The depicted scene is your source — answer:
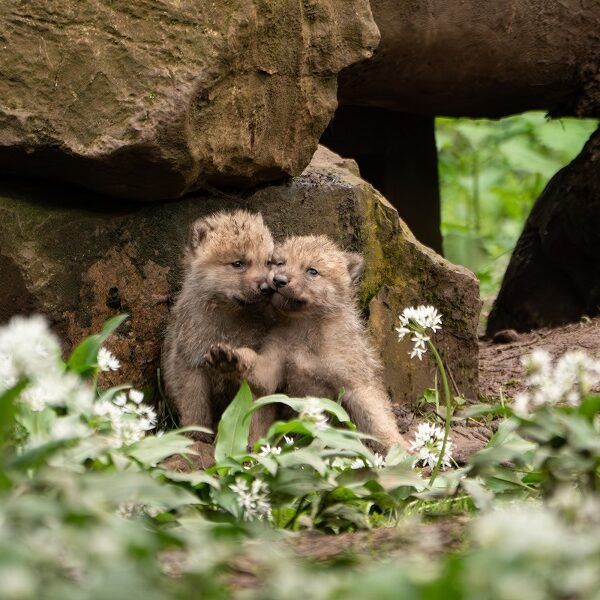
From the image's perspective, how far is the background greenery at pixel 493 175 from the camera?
10.1 meters

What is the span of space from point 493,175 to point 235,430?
A: 8.43m

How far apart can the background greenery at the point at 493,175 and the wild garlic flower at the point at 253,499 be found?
620cm

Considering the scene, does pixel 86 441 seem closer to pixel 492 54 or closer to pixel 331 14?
pixel 331 14

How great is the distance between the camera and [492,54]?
740 cm

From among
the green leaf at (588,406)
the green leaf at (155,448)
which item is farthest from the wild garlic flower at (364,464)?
the green leaf at (588,406)

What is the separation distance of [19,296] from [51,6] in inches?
52.6

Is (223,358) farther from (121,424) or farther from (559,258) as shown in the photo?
(559,258)

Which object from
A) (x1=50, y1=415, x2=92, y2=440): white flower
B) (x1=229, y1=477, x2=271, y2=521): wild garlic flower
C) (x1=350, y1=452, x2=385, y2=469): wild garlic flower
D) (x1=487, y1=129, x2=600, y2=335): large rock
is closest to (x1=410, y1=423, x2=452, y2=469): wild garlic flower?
(x1=350, y1=452, x2=385, y2=469): wild garlic flower

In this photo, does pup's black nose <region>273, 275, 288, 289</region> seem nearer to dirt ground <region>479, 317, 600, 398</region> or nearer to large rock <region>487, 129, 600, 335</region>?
dirt ground <region>479, 317, 600, 398</region>

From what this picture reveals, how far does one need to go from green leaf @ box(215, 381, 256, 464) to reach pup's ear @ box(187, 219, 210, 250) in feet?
4.02

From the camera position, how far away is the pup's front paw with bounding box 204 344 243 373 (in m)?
5.14

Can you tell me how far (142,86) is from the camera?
507cm

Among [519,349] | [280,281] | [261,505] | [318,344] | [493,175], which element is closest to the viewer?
[261,505]

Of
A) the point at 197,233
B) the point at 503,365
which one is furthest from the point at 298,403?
the point at 503,365
